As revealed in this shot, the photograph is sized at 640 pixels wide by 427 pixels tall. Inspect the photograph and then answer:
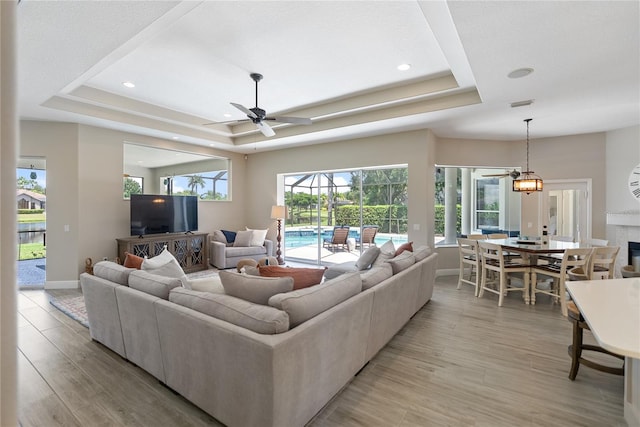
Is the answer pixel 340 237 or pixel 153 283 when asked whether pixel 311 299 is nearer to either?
pixel 153 283

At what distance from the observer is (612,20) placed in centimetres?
228

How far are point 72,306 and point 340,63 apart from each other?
16.0 feet

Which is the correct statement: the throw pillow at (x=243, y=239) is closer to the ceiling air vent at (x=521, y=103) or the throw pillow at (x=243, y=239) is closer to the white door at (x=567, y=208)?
the ceiling air vent at (x=521, y=103)

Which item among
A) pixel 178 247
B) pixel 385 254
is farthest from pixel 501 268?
pixel 178 247

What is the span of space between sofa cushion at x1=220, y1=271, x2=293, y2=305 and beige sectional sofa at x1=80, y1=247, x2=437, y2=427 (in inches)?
4.8

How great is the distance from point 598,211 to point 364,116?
5.03 meters

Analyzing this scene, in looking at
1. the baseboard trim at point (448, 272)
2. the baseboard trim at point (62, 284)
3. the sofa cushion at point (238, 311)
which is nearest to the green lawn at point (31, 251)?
the baseboard trim at point (62, 284)

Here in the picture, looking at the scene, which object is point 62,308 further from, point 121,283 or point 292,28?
point 292,28

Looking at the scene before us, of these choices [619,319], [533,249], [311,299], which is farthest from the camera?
[533,249]

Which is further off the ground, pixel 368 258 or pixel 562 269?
pixel 368 258

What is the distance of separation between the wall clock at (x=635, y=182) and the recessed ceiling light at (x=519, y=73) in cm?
406

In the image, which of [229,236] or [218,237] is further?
[229,236]

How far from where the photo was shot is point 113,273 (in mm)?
2885

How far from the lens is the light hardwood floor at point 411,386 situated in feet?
6.75
